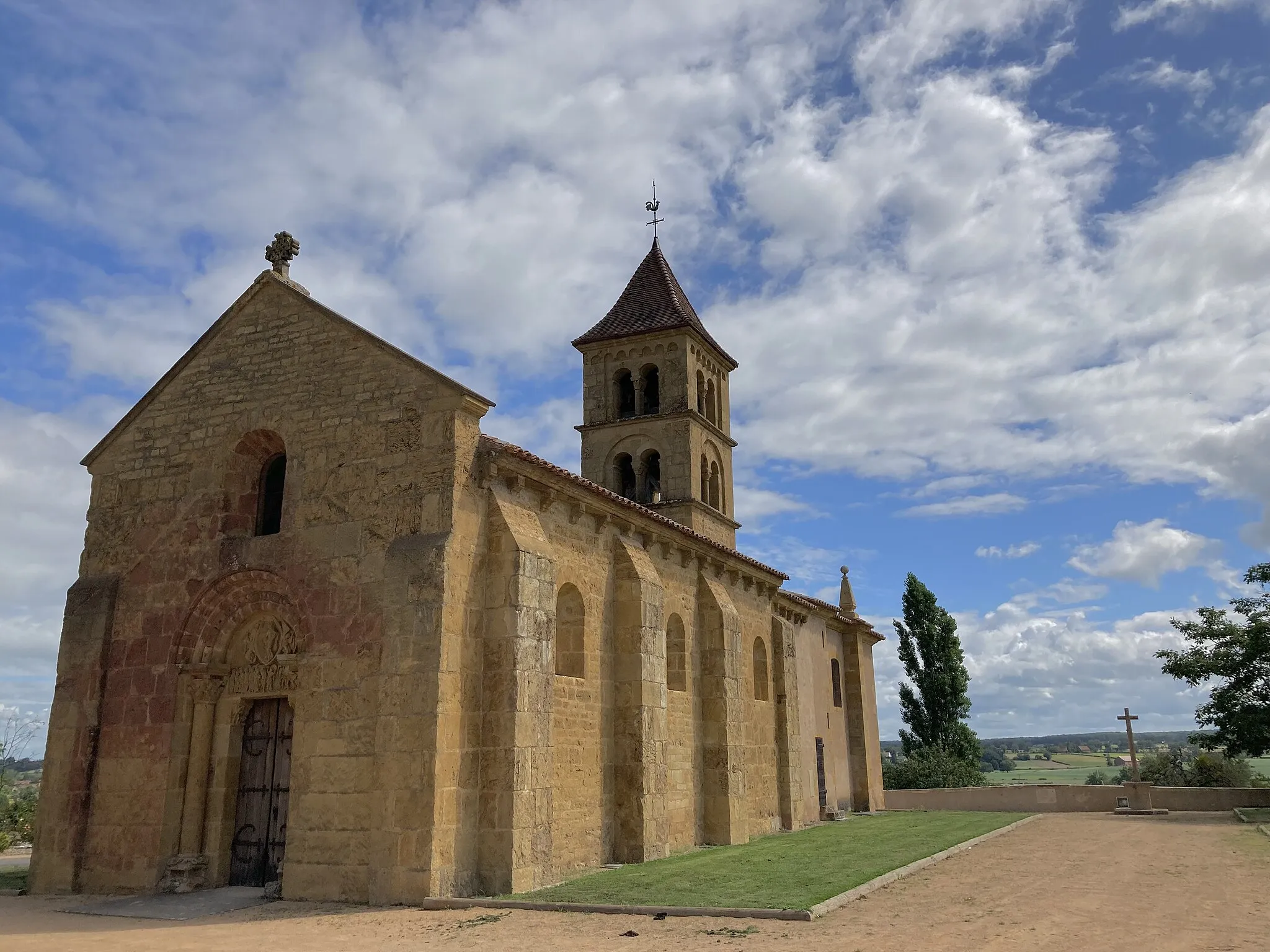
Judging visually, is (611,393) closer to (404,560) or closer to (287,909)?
(404,560)

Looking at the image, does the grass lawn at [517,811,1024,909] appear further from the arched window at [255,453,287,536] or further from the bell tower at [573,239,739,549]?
the bell tower at [573,239,739,549]

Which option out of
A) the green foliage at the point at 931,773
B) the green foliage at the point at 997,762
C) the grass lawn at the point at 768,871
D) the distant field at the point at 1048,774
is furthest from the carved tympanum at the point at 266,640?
the green foliage at the point at 997,762

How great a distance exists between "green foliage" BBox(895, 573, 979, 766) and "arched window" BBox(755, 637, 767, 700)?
787 inches

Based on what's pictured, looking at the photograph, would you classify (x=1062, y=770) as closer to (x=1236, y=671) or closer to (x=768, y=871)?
(x=1236, y=671)

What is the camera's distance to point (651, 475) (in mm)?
29625

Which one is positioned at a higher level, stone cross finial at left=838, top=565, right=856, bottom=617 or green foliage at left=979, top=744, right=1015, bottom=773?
stone cross finial at left=838, top=565, right=856, bottom=617

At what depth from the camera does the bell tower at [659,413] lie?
28766 millimetres

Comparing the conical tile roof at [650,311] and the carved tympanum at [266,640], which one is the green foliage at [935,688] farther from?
the carved tympanum at [266,640]

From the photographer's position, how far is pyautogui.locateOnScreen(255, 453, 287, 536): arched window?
15258mm

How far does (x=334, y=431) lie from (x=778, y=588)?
14070 millimetres

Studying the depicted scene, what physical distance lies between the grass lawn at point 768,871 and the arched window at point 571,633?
10.4ft

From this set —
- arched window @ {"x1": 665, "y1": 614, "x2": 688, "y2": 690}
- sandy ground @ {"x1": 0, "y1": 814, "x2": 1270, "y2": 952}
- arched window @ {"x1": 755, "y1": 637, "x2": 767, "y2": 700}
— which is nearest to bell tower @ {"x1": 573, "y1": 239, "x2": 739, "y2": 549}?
arched window @ {"x1": 755, "y1": 637, "x2": 767, "y2": 700}

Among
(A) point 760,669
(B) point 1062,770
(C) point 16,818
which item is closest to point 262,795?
(A) point 760,669

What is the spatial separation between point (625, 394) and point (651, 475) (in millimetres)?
2955
